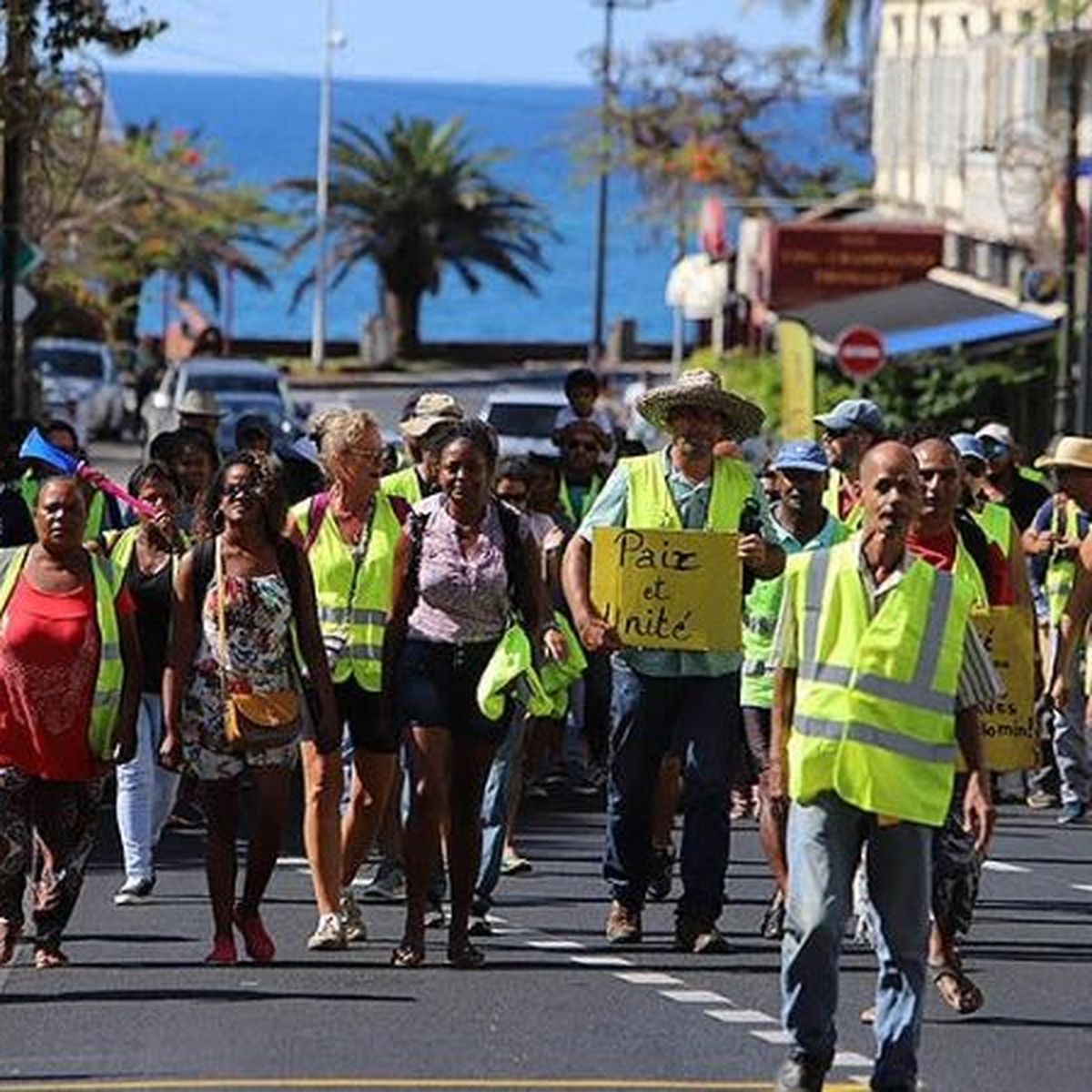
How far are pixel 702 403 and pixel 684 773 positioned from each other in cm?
132

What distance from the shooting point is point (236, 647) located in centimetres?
1252

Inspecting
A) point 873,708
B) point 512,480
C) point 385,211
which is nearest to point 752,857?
point 512,480

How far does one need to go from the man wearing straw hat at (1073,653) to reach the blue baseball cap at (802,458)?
1.52 m

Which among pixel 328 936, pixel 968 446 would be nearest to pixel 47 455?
pixel 328 936

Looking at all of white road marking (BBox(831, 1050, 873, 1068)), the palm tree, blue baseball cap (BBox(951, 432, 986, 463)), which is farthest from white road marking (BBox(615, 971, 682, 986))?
the palm tree

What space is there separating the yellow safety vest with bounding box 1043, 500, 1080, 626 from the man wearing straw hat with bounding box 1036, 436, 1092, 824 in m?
0.38

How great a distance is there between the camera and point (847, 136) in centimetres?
7119

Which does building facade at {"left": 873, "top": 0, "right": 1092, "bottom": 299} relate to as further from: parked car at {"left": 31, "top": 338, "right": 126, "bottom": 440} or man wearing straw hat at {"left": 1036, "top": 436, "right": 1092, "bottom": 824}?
man wearing straw hat at {"left": 1036, "top": 436, "right": 1092, "bottom": 824}

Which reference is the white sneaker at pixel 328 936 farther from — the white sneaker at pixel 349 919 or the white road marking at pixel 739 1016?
the white road marking at pixel 739 1016

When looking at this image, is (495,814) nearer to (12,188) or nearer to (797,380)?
(12,188)

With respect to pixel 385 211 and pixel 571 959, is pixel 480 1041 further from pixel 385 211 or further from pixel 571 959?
pixel 385 211

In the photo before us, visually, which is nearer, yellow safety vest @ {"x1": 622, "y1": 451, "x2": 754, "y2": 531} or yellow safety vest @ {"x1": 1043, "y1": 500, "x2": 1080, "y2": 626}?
yellow safety vest @ {"x1": 622, "y1": 451, "x2": 754, "y2": 531}

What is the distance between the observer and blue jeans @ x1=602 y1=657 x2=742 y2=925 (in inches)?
520

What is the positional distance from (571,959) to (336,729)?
3.71 ft
